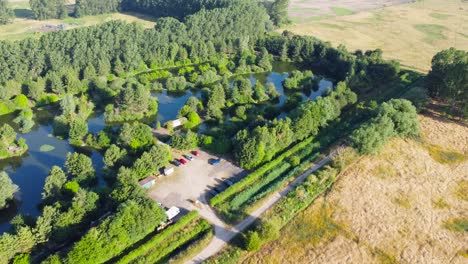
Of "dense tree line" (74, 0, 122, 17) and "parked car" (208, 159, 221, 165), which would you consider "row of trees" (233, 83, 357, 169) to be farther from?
"dense tree line" (74, 0, 122, 17)

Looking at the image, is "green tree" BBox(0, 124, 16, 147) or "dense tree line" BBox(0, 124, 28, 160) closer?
"dense tree line" BBox(0, 124, 28, 160)

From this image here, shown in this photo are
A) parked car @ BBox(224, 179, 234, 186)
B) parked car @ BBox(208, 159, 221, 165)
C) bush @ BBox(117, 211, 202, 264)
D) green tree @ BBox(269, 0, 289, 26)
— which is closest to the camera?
bush @ BBox(117, 211, 202, 264)

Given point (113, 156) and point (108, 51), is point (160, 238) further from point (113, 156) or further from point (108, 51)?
point (108, 51)

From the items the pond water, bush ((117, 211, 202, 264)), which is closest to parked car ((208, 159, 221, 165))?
bush ((117, 211, 202, 264))

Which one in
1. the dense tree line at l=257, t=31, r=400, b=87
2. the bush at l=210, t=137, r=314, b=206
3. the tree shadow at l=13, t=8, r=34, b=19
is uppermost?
the tree shadow at l=13, t=8, r=34, b=19

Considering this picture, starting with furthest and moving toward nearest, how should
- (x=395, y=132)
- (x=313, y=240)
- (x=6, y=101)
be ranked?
(x=6, y=101) < (x=395, y=132) < (x=313, y=240)

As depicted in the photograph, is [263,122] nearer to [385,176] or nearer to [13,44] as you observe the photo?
[385,176]

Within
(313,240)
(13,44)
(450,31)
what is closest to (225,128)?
(313,240)
